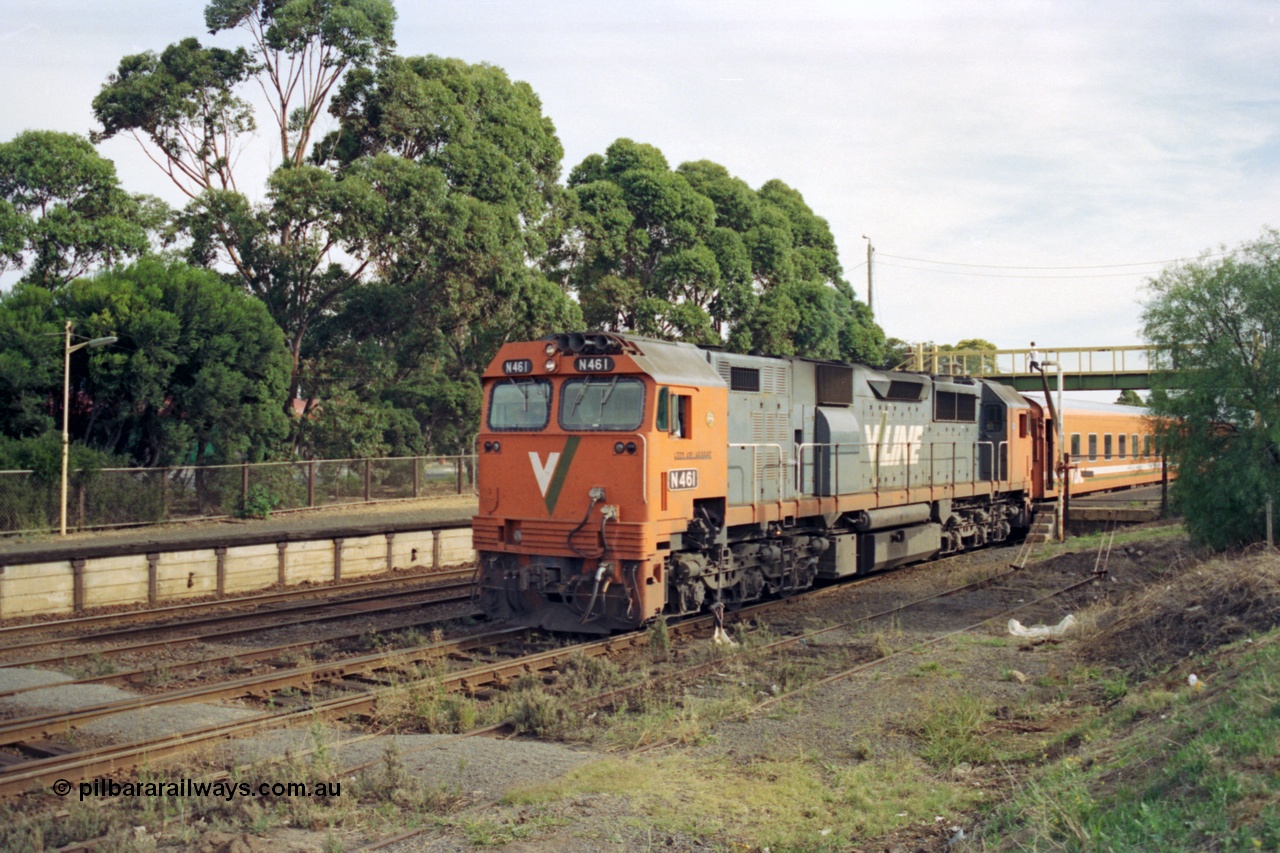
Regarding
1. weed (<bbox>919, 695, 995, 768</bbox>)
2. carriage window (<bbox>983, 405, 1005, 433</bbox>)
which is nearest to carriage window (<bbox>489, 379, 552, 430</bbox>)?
weed (<bbox>919, 695, 995, 768</bbox>)

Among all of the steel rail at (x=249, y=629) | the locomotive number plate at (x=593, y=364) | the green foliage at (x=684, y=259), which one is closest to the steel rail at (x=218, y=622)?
the steel rail at (x=249, y=629)

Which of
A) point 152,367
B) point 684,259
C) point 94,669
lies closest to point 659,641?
point 94,669

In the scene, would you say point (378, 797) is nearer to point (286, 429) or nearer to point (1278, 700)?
point (1278, 700)

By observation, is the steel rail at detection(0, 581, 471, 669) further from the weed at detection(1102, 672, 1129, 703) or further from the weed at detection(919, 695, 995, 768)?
the weed at detection(1102, 672, 1129, 703)

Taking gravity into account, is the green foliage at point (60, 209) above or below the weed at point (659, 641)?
above

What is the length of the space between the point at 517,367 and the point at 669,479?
2.58m

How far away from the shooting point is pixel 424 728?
356 inches

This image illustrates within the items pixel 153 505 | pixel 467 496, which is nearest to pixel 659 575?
pixel 153 505

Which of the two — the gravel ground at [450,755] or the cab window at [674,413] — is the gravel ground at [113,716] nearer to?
the gravel ground at [450,755]

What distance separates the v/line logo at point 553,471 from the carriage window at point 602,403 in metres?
0.29

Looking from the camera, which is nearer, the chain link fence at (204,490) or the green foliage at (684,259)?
the chain link fence at (204,490)

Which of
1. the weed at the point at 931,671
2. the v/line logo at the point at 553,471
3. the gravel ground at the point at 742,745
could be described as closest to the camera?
the gravel ground at the point at 742,745

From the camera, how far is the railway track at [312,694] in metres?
7.57

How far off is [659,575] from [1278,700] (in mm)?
6816
